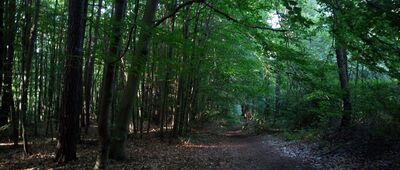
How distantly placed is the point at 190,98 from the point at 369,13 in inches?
548

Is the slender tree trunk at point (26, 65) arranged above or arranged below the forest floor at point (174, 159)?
above

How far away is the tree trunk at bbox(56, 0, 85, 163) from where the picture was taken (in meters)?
8.68

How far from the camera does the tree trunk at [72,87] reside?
8680 mm

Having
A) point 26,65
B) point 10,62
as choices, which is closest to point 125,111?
point 26,65

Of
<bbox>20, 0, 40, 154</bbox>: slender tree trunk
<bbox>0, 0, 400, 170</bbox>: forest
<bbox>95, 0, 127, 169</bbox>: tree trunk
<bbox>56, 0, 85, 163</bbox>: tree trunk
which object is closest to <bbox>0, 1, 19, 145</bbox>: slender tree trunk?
<bbox>0, 0, 400, 170</bbox>: forest

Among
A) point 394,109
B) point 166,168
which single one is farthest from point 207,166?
point 394,109

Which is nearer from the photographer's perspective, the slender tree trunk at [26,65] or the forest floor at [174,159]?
the forest floor at [174,159]

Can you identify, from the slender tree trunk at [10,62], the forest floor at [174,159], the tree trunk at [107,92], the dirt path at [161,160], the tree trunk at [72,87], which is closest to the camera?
the tree trunk at [107,92]

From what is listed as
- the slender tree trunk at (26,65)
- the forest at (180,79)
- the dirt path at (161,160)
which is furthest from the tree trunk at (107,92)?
the slender tree trunk at (26,65)

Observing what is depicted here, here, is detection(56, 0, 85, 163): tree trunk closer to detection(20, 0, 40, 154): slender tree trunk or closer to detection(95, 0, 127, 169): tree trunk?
detection(20, 0, 40, 154): slender tree trunk

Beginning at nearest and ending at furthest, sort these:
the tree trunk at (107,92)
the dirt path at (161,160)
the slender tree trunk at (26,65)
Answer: the tree trunk at (107,92), the dirt path at (161,160), the slender tree trunk at (26,65)

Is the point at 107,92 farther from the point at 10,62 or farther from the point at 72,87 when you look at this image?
the point at 10,62

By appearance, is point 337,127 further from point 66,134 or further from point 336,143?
point 66,134

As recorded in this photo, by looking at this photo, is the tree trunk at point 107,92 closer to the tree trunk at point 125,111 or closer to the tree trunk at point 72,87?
the tree trunk at point 72,87
